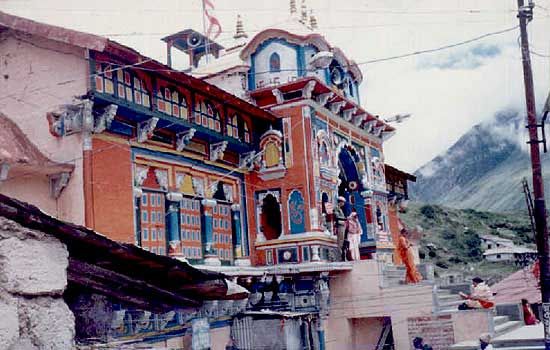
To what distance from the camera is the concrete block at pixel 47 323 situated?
2770 mm

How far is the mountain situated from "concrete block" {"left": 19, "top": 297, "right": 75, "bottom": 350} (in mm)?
65529

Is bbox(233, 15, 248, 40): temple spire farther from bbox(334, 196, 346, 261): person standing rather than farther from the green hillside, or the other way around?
the green hillside

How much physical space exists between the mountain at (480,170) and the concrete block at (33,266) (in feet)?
215

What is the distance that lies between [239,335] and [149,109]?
473 cm

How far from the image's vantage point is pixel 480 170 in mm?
79000

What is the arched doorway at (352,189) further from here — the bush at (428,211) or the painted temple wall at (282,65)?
the bush at (428,211)

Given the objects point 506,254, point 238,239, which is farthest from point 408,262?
point 506,254

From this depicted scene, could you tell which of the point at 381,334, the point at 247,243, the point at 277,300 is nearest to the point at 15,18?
the point at 247,243

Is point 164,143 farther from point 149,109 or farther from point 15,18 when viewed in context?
point 15,18

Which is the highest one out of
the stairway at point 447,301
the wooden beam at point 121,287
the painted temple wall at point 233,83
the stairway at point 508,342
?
the painted temple wall at point 233,83

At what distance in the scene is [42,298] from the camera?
284 centimetres

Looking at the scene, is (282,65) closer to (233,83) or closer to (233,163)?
(233,83)

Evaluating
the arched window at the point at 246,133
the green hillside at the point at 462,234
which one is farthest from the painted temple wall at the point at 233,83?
the green hillside at the point at 462,234

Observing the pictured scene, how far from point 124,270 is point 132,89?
28.7 ft
